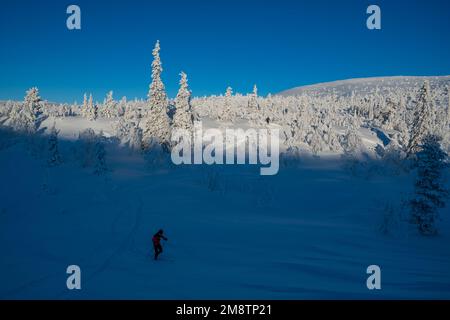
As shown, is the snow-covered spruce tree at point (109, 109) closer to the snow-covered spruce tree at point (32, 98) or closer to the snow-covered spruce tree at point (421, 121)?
the snow-covered spruce tree at point (32, 98)

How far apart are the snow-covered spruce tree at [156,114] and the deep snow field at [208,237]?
30.4 feet

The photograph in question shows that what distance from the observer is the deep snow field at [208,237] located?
9.82 metres

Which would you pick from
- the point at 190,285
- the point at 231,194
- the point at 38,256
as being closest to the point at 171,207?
the point at 231,194

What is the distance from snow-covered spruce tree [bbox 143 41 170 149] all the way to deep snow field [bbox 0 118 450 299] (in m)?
9.28

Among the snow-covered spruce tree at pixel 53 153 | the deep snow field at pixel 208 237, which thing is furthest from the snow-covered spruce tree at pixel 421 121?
the snow-covered spruce tree at pixel 53 153

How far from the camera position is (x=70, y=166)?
31250mm

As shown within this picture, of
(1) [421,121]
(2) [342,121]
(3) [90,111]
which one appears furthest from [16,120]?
(2) [342,121]

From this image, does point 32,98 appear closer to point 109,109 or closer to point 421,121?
point 109,109

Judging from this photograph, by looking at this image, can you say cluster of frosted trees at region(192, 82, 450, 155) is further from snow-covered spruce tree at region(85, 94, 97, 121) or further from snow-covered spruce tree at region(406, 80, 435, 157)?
snow-covered spruce tree at region(85, 94, 97, 121)

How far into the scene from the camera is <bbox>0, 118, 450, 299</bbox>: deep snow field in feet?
32.2

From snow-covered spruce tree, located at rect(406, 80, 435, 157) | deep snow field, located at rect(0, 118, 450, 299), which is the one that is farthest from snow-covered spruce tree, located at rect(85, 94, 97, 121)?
snow-covered spruce tree, located at rect(406, 80, 435, 157)

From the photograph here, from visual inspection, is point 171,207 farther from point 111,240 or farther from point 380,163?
point 380,163

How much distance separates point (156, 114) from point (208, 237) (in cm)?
2768

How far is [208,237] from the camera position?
52.3ft
